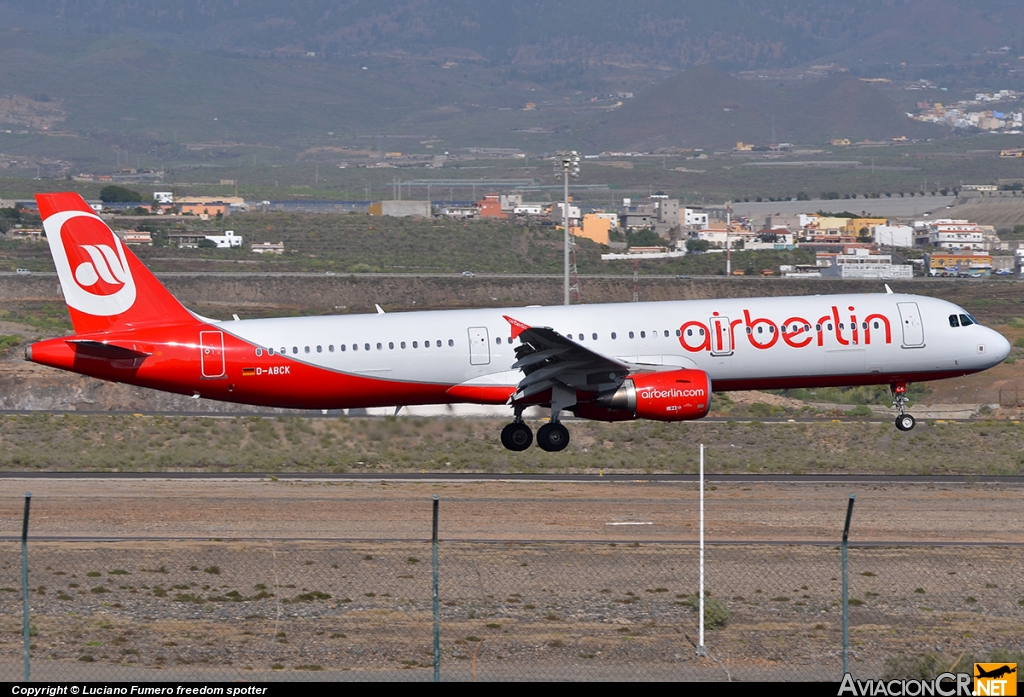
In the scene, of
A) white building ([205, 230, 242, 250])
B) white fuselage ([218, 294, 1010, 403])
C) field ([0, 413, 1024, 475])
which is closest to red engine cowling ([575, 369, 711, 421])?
white fuselage ([218, 294, 1010, 403])

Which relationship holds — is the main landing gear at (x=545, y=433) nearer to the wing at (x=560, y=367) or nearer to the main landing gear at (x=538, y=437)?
the main landing gear at (x=538, y=437)

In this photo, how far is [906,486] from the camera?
37531 mm

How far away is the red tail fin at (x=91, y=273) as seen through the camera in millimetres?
→ 37750

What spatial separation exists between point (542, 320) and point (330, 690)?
69.2 feet

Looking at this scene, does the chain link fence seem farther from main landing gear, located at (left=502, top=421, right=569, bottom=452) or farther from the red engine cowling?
main landing gear, located at (left=502, top=421, right=569, bottom=452)

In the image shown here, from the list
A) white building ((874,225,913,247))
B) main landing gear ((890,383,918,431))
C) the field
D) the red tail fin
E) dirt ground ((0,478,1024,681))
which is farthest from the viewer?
white building ((874,225,913,247))

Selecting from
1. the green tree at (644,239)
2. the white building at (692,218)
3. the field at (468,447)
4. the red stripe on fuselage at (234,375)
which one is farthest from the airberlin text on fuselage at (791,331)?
the white building at (692,218)

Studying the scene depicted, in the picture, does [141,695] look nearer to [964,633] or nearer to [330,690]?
[330,690]

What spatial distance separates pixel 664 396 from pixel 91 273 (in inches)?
613

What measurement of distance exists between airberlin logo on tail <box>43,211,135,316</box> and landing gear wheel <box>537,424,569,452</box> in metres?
11.7

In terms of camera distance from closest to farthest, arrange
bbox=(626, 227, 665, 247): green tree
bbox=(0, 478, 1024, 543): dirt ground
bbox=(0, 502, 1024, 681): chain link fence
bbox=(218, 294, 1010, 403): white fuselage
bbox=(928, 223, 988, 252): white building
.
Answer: bbox=(0, 502, 1024, 681): chain link fence → bbox=(0, 478, 1024, 543): dirt ground → bbox=(218, 294, 1010, 403): white fuselage → bbox=(928, 223, 988, 252): white building → bbox=(626, 227, 665, 247): green tree

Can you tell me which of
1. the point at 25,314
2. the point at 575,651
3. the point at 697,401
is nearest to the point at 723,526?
the point at 697,401

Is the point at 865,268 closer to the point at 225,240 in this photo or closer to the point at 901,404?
the point at 225,240

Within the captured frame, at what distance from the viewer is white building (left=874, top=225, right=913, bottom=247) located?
163 metres
